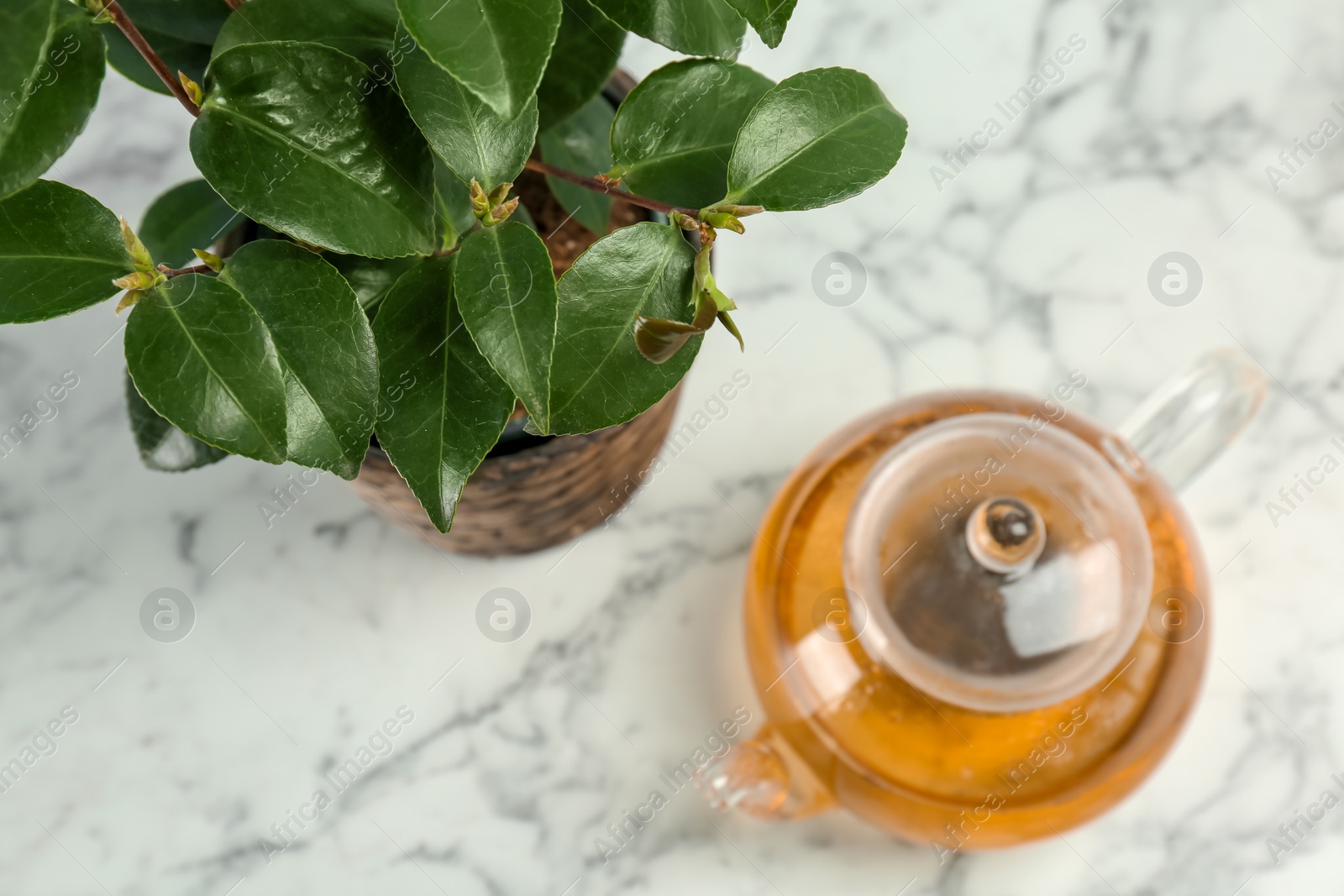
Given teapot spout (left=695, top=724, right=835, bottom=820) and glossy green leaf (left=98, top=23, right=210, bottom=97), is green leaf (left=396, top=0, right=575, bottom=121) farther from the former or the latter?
teapot spout (left=695, top=724, right=835, bottom=820)

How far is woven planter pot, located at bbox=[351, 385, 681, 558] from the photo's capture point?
471 millimetres

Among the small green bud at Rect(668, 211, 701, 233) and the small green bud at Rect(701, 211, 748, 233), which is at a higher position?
the small green bud at Rect(701, 211, 748, 233)

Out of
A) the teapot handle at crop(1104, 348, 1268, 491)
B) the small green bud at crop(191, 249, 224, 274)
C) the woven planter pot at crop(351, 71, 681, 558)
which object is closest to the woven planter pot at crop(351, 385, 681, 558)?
the woven planter pot at crop(351, 71, 681, 558)

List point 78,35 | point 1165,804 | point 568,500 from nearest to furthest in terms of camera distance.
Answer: point 78,35 → point 568,500 → point 1165,804

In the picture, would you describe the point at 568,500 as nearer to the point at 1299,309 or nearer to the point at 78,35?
the point at 78,35

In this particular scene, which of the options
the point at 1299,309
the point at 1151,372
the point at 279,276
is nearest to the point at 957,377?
the point at 1151,372

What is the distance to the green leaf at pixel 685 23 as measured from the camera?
327 mm

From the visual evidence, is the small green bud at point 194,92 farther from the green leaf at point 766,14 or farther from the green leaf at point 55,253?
the green leaf at point 766,14

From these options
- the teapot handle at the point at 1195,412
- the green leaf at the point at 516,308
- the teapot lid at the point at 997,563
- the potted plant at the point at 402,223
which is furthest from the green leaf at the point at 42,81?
the teapot handle at the point at 1195,412

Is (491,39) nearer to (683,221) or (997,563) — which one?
(683,221)

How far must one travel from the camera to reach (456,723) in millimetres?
673

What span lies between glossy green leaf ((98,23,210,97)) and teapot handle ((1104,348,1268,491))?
44cm

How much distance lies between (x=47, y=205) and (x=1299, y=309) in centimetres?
69

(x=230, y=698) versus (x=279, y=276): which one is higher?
(x=279, y=276)
